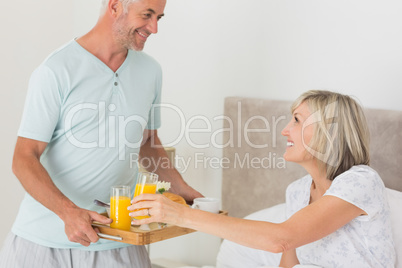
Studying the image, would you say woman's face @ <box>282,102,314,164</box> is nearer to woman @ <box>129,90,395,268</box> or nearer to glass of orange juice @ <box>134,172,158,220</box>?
woman @ <box>129,90,395,268</box>

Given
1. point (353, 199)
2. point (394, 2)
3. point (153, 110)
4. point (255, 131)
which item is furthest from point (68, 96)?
point (394, 2)

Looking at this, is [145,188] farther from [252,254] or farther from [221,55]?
[221,55]

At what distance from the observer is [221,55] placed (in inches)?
116

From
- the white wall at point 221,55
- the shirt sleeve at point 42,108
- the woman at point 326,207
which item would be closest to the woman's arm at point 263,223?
the woman at point 326,207

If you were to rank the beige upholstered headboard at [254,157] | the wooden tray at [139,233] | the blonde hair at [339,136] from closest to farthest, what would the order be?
the wooden tray at [139,233], the blonde hair at [339,136], the beige upholstered headboard at [254,157]

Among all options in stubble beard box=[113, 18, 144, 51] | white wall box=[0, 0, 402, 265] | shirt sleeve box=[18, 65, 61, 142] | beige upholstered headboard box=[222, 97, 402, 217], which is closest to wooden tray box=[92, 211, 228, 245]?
shirt sleeve box=[18, 65, 61, 142]

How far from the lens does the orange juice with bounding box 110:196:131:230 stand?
5.33ft

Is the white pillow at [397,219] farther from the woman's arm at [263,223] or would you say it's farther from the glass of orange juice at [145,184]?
the glass of orange juice at [145,184]

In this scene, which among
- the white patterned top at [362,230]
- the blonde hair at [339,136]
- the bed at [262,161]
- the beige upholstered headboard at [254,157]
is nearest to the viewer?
the white patterned top at [362,230]

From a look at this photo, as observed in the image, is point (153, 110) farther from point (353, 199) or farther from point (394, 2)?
point (394, 2)

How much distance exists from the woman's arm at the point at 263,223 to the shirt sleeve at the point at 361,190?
2 centimetres

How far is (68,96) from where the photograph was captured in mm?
1759

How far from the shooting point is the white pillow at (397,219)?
1999 millimetres

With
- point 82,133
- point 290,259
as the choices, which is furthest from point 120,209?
point 290,259
